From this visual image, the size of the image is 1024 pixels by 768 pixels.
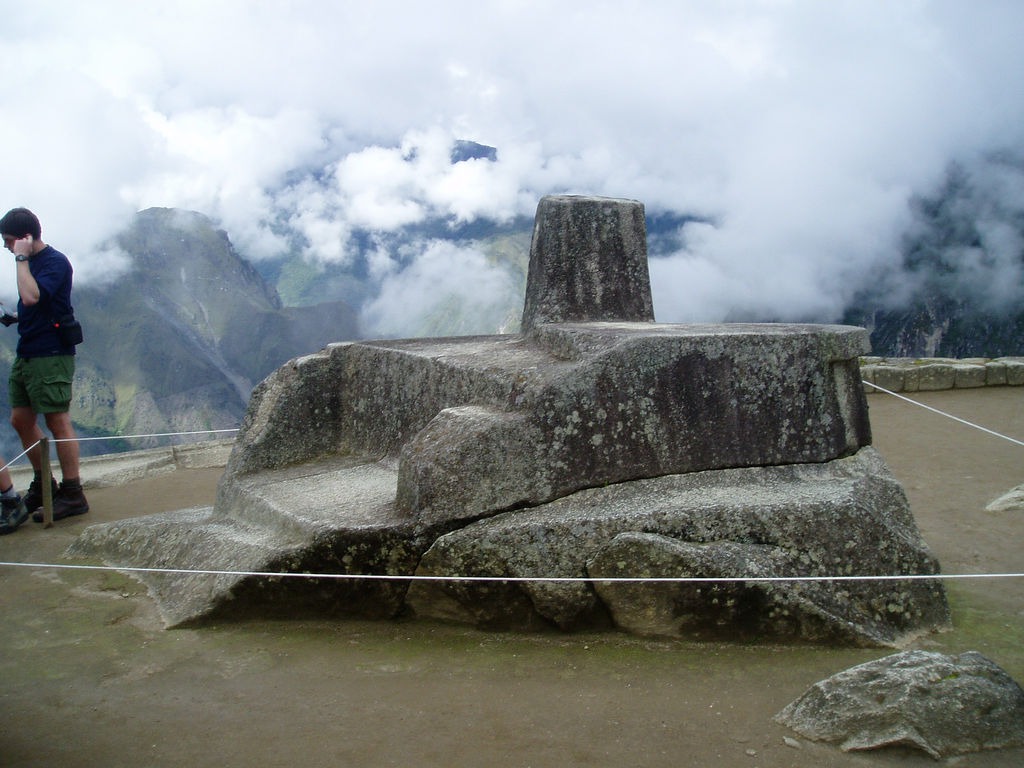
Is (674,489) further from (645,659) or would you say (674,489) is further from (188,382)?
(188,382)

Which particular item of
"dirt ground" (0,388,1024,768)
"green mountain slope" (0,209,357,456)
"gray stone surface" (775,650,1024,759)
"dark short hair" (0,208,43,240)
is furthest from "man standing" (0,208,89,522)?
"gray stone surface" (775,650,1024,759)

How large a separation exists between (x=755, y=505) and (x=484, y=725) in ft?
5.09

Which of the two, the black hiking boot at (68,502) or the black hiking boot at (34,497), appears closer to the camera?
the black hiking boot at (68,502)

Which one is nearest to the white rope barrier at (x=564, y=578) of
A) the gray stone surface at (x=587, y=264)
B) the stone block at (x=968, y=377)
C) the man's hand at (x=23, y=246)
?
the gray stone surface at (x=587, y=264)

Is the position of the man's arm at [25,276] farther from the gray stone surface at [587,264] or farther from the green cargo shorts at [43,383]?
the gray stone surface at [587,264]

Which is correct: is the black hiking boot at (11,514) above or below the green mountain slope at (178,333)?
below

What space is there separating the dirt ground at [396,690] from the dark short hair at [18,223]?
2490 mm

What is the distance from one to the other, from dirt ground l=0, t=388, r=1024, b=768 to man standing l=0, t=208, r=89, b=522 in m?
1.68

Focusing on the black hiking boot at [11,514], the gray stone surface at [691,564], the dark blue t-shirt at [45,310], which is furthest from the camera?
the black hiking boot at [11,514]

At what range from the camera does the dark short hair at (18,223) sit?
19.1ft

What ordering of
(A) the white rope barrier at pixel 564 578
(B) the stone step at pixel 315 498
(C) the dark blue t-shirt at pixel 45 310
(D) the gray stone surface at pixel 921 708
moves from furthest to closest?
(C) the dark blue t-shirt at pixel 45 310
(B) the stone step at pixel 315 498
(A) the white rope barrier at pixel 564 578
(D) the gray stone surface at pixel 921 708

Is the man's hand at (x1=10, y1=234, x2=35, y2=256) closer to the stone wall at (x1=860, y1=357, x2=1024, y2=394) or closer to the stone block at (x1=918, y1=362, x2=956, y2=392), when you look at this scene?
the stone wall at (x1=860, y1=357, x2=1024, y2=394)

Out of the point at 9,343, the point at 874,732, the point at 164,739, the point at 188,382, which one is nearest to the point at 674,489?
the point at 874,732

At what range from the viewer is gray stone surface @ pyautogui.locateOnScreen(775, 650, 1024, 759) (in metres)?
2.71
